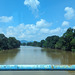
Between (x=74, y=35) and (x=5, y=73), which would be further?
(x=74, y=35)

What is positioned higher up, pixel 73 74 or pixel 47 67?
pixel 47 67

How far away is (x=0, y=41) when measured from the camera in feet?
116

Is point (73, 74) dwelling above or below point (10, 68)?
below

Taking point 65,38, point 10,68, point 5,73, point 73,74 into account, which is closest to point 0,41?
point 65,38

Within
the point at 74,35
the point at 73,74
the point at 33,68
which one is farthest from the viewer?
the point at 74,35

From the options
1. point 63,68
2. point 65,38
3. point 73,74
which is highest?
point 65,38

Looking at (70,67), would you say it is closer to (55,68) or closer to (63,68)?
(63,68)

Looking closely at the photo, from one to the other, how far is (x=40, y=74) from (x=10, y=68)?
5.72m

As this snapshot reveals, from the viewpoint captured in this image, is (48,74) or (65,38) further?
(65,38)

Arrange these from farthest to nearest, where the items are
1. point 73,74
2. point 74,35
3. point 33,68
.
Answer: point 74,35 → point 73,74 → point 33,68

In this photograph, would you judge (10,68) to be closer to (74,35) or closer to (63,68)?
(63,68)

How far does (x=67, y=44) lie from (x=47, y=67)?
115 feet

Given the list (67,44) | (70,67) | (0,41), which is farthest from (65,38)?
(70,67)

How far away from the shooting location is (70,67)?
1367mm
